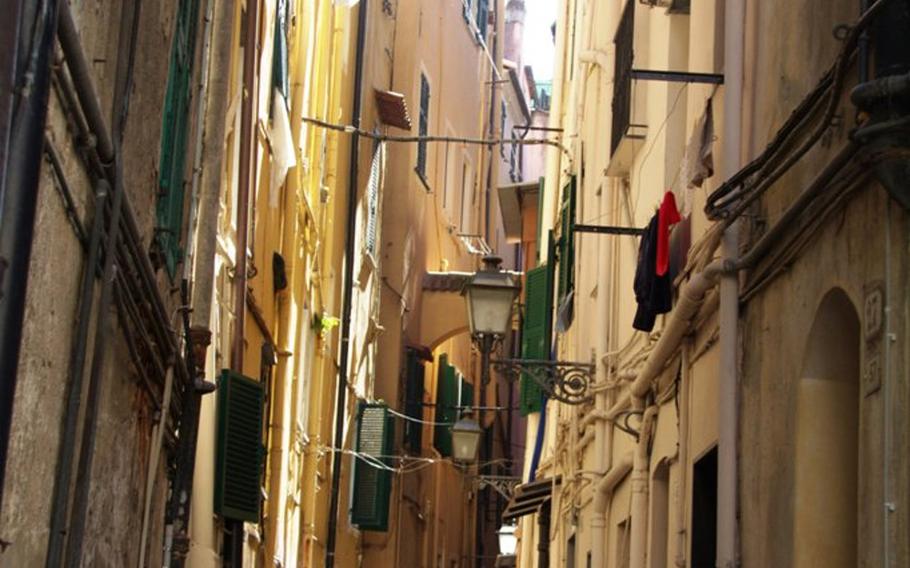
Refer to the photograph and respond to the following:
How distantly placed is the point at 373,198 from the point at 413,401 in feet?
14.9

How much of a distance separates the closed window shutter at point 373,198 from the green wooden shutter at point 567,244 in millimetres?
6938

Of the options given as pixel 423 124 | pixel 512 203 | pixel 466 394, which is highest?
pixel 423 124

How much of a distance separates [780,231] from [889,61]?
175 centimetres

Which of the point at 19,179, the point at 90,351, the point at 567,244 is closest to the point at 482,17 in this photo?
the point at 567,244

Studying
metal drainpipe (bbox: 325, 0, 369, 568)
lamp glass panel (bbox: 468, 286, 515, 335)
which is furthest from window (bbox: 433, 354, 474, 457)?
lamp glass panel (bbox: 468, 286, 515, 335)

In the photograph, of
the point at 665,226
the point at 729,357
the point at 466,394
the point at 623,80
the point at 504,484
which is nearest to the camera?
the point at 729,357

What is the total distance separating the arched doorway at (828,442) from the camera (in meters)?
7.58

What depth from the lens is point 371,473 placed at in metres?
25.6

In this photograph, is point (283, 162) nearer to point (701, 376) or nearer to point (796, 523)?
point (701, 376)

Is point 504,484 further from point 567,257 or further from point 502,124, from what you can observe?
point 502,124

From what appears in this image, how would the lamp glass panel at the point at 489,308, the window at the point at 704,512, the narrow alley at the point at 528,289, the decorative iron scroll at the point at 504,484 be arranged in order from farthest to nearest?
the decorative iron scroll at the point at 504,484
the lamp glass panel at the point at 489,308
the window at the point at 704,512
the narrow alley at the point at 528,289

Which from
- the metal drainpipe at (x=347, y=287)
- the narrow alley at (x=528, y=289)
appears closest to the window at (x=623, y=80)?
the narrow alley at (x=528, y=289)

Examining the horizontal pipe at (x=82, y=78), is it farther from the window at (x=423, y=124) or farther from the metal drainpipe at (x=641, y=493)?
the window at (x=423, y=124)

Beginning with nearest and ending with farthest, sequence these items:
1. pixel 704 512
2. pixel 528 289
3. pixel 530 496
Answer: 1. pixel 704 512
2. pixel 530 496
3. pixel 528 289
